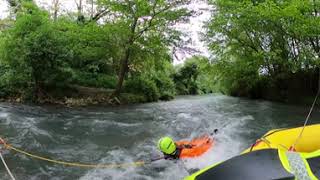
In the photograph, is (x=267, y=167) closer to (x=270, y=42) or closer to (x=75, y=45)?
(x=75, y=45)

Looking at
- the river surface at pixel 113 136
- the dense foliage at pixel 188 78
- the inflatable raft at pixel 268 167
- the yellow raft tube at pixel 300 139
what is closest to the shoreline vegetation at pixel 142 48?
the river surface at pixel 113 136

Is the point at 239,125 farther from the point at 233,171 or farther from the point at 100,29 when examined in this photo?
the point at 100,29

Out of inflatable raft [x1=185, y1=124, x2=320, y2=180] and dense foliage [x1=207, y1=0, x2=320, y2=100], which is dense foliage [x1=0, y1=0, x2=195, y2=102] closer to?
dense foliage [x1=207, y1=0, x2=320, y2=100]

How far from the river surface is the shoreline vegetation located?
3.51 metres

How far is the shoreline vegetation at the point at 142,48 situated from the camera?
1656 cm

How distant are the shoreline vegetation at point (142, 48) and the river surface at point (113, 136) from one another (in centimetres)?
351

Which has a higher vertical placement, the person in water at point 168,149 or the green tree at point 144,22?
the green tree at point 144,22

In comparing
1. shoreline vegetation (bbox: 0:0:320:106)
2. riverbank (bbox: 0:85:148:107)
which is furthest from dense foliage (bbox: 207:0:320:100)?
riverbank (bbox: 0:85:148:107)

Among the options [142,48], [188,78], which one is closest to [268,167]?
[142,48]

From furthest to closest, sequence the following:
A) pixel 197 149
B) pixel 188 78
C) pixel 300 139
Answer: pixel 188 78 → pixel 197 149 → pixel 300 139

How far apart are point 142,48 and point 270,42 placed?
269 inches

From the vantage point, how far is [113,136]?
9.48 m

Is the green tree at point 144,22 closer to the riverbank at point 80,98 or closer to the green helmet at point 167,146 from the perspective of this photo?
the riverbank at point 80,98

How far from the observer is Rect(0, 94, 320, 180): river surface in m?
6.29
